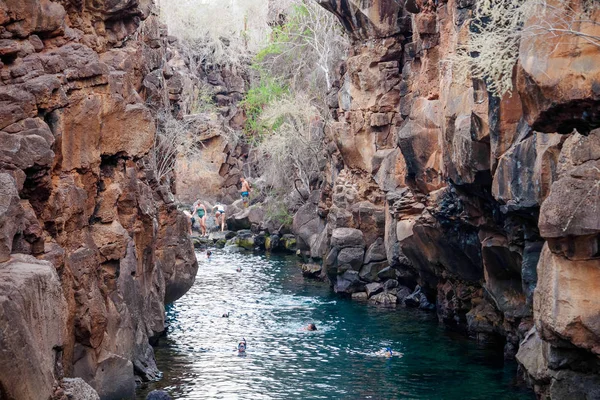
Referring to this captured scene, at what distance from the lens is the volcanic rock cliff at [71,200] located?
8.44 m

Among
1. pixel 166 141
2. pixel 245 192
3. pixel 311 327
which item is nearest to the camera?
pixel 311 327

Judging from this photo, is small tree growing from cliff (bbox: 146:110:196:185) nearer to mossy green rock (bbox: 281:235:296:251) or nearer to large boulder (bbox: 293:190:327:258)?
large boulder (bbox: 293:190:327:258)

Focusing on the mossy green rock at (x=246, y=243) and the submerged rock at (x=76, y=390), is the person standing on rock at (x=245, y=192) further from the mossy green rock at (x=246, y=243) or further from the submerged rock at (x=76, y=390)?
the submerged rock at (x=76, y=390)

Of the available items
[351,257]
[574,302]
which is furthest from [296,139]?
[574,302]

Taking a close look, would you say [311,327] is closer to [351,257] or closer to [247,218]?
[351,257]

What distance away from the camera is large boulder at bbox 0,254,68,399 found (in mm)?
7473

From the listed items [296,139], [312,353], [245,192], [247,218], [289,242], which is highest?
[296,139]

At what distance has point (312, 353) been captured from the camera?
891 inches

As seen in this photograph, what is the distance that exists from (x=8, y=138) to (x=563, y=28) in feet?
22.9

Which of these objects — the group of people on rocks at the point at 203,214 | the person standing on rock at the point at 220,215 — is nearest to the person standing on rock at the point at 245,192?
the group of people on rocks at the point at 203,214

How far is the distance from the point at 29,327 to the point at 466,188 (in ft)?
46.0

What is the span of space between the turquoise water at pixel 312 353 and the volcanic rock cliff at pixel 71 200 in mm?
2075

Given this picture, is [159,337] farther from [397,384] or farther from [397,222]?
[397,222]

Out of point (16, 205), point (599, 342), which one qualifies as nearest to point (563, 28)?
point (599, 342)
